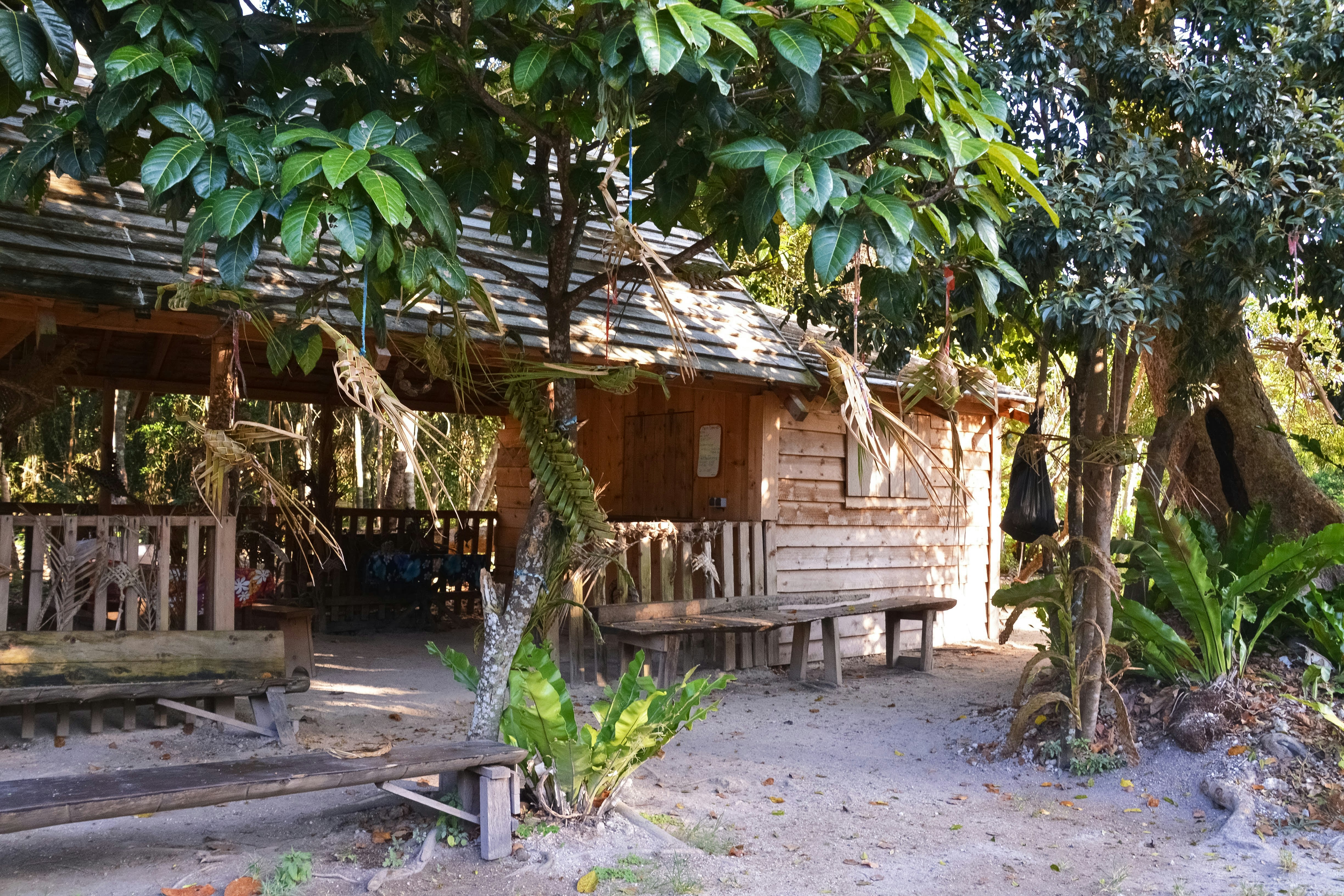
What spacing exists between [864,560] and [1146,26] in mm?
5918

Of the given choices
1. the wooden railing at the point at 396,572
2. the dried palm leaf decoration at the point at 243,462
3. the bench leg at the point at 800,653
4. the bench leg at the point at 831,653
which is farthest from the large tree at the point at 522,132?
the wooden railing at the point at 396,572

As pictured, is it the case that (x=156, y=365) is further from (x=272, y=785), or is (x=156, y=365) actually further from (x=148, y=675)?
(x=272, y=785)

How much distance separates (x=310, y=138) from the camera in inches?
138

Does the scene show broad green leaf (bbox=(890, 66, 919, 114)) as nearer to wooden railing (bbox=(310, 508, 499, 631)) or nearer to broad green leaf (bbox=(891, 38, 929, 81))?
broad green leaf (bbox=(891, 38, 929, 81))

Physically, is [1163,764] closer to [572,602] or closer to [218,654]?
[572,602]

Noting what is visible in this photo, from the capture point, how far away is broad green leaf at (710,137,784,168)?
3809 mm

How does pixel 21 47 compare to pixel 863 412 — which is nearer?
pixel 21 47

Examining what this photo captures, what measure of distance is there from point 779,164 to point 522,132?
6.99 ft

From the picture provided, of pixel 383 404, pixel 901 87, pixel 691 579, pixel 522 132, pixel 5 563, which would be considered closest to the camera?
pixel 383 404

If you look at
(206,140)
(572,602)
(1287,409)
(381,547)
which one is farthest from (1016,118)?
(1287,409)

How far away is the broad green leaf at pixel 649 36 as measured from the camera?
3.41 meters

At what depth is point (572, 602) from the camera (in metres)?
4.85

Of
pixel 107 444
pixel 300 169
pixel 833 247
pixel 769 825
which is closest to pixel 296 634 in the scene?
pixel 769 825

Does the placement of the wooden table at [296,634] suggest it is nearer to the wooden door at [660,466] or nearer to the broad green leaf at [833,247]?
the wooden door at [660,466]
